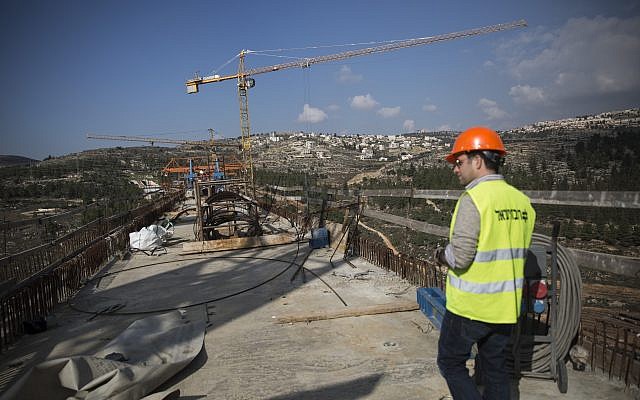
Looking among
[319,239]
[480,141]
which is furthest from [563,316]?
[319,239]

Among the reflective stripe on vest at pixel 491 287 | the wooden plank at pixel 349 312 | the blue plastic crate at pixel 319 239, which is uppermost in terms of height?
the reflective stripe on vest at pixel 491 287

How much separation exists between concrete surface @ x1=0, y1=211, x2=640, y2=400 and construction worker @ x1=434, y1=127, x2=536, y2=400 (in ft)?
2.91

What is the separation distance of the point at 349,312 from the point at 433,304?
1086 millimetres

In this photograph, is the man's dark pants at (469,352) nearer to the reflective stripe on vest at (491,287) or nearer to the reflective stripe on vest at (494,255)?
the reflective stripe on vest at (491,287)

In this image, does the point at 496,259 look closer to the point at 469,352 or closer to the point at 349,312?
the point at 469,352

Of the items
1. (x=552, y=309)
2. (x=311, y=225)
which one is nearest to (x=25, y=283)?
(x=552, y=309)

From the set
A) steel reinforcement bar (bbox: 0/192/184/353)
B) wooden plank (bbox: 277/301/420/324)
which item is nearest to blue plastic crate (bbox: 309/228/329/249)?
wooden plank (bbox: 277/301/420/324)

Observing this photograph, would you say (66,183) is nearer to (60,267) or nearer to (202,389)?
(60,267)

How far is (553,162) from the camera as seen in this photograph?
92.2 ft

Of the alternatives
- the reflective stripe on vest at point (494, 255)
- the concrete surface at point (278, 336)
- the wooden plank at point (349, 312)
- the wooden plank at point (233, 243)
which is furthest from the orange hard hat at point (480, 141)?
the wooden plank at point (233, 243)

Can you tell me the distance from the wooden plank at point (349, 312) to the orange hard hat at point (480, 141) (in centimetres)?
293

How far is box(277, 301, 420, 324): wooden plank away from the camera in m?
4.59

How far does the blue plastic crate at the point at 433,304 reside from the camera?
397cm

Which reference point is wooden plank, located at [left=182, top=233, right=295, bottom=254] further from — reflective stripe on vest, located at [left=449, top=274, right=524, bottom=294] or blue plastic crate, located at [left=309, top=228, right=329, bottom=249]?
reflective stripe on vest, located at [left=449, top=274, right=524, bottom=294]
